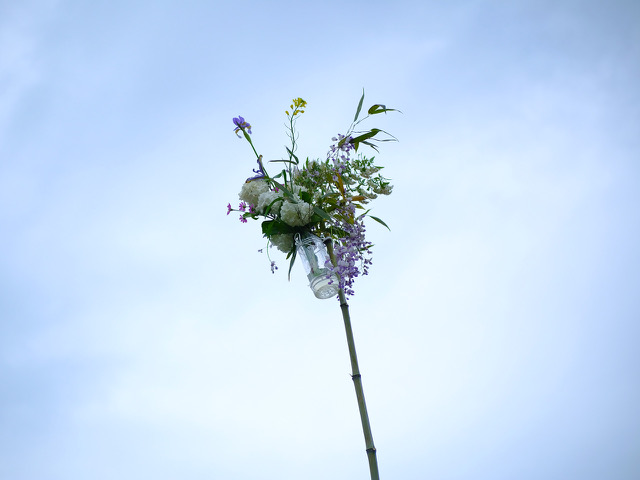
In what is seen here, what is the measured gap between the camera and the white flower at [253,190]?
9.53ft

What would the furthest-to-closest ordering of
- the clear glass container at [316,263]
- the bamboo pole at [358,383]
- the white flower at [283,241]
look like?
the white flower at [283,241] < the clear glass container at [316,263] < the bamboo pole at [358,383]

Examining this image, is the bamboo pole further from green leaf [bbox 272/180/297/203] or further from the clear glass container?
green leaf [bbox 272/180/297/203]

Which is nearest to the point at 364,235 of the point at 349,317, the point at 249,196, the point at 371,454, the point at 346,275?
the point at 346,275

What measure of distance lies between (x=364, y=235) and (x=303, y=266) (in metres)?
0.35

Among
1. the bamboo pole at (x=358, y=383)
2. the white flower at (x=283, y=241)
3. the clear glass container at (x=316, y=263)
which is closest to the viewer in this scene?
the bamboo pole at (x=358, y=383)

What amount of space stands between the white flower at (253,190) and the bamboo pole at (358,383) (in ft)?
1.42

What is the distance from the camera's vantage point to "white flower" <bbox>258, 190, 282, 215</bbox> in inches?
112

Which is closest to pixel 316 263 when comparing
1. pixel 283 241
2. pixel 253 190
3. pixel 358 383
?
pixel 283 241

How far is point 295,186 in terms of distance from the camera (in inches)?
113

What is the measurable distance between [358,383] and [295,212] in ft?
2.84

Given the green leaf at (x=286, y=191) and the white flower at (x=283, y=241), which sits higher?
the green leaf at (x=286, y=191)

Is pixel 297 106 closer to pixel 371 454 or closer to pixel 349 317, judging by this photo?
pixel 349 317

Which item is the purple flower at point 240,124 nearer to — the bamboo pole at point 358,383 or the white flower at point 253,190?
the white flower at point 253,190

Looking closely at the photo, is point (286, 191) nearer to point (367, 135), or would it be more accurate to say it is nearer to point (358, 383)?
point (367, 135)
